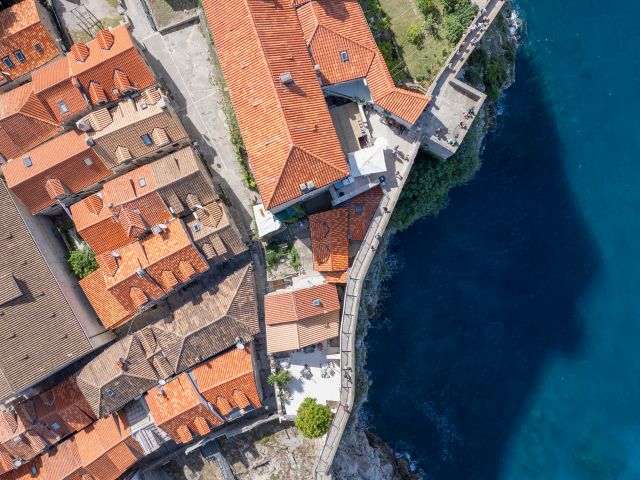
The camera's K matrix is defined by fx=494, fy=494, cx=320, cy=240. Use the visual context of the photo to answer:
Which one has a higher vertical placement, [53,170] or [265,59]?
[265,59]

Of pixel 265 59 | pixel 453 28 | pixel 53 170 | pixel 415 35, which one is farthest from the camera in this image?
pixel 415 35

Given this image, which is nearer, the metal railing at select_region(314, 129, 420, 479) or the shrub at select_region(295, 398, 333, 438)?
the metal railing at select_region(314, 129, 420, 479)

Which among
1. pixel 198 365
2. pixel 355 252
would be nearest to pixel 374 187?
pixel 355 252

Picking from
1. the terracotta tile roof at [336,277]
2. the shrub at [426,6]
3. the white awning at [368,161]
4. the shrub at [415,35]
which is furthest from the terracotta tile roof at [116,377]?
the shrub at [426,6]

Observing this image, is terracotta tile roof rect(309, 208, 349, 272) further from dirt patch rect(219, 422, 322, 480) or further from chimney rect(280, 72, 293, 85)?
dirt patch rect(219, 422, 322, 480)

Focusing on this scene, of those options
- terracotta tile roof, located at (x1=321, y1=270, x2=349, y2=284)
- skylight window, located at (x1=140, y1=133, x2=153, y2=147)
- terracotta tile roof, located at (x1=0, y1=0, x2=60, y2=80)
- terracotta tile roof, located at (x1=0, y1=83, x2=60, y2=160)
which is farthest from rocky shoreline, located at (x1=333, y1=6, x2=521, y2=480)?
terracotta tile roof, located at (x1=0, y1=0, x2=60, y2=80)

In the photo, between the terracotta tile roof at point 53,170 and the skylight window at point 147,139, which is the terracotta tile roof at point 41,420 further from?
the skylight window at point 147,139

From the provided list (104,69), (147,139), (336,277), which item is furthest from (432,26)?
(104,69)

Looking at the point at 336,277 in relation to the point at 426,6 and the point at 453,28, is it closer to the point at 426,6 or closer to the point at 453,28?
the point at 453,28
